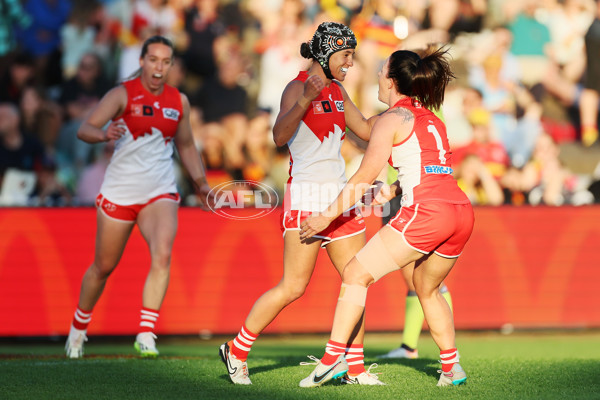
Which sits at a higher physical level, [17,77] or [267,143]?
[17,77]

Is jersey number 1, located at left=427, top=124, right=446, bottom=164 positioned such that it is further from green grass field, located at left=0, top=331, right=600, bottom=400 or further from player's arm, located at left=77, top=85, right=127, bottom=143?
player's arm, located at left=77, top=85, right=127, bottom=143

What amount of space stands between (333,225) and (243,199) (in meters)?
5.10

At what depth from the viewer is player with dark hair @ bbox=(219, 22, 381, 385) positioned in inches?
217

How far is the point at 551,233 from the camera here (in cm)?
993

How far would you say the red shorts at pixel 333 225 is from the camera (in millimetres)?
5531

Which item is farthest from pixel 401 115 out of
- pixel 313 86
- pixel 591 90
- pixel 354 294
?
pixel 591 90

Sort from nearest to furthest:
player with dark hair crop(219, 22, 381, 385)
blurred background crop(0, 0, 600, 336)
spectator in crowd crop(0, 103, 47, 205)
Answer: player with dark hair crop(219, 22, 381, 385), blurred background crop(0, 0, 600, 336), spectator in crowd crop(0, 103, 47, 205)

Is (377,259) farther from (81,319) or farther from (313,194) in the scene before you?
(81,319)

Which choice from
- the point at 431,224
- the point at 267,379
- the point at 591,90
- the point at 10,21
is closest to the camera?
the point at 431,224

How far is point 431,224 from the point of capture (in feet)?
16.7

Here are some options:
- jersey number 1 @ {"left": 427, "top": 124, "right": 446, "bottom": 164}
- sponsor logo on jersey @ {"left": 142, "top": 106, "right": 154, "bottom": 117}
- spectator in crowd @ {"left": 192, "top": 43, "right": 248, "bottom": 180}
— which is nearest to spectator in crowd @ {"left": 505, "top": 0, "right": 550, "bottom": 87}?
spectator in crowd @ {"left": 192, "top": 43, "right": 248, "bottom": 180}

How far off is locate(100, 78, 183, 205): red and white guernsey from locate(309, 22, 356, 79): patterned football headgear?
2.00m

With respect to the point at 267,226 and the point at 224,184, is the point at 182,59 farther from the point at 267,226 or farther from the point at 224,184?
the point at 267,226

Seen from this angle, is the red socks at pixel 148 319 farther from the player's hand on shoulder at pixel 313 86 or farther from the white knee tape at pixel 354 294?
the player's hand on shoulder at pixel 313 86
